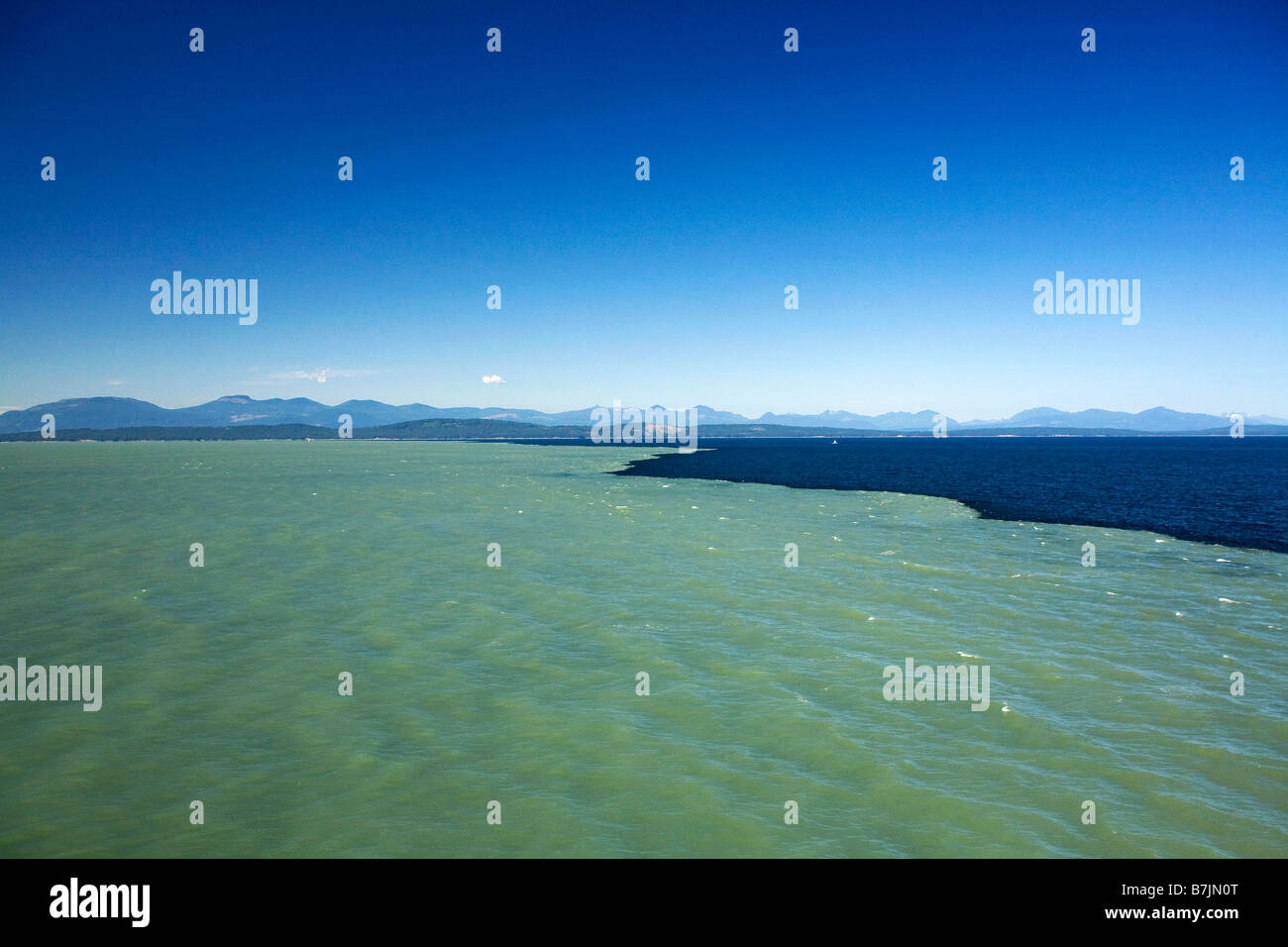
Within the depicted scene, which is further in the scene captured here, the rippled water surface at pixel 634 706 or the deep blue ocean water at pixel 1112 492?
the deep blue ocean water at pixel 1112 492

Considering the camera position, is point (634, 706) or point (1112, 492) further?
point (1112, 492)

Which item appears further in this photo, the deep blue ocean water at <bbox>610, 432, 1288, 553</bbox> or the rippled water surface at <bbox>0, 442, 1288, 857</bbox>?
the deep blue ocean water at <bbox>610, 432, 1288, 553</bbox>

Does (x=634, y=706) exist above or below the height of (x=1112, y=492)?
below
